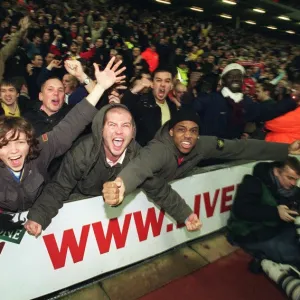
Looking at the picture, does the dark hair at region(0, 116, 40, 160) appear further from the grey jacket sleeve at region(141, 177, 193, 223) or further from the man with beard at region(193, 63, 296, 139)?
the man with beard at region(193, 63, 296, 139)

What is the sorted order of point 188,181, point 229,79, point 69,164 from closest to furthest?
point 69,164, point 188,181, point 229,79

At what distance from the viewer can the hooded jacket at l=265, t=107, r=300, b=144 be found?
12.2 ft

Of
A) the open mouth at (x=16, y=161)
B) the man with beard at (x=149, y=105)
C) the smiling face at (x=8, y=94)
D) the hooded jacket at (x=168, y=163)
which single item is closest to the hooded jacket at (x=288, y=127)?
the hooded jacket at (x=168, y=163)

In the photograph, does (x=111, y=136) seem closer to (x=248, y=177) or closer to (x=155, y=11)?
(x=248, y=177)

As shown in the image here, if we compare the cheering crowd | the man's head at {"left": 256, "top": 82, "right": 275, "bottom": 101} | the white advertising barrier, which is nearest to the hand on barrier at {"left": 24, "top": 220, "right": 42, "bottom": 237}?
the cheering crowd

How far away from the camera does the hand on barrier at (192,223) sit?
254 cm

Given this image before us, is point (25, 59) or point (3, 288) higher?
point (25, 59)

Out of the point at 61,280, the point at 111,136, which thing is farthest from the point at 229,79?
the point at 61,280

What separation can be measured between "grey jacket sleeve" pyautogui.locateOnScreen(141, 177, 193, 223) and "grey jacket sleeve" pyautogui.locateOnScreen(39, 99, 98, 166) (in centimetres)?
74

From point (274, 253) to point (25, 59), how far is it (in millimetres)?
5574

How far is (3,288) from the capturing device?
7.24 feet

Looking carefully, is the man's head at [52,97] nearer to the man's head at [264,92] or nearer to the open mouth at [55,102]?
the open mouth at [55,102]

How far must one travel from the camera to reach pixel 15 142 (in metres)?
2.11

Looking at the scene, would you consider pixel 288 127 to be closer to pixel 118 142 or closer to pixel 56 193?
pixel 118 142
